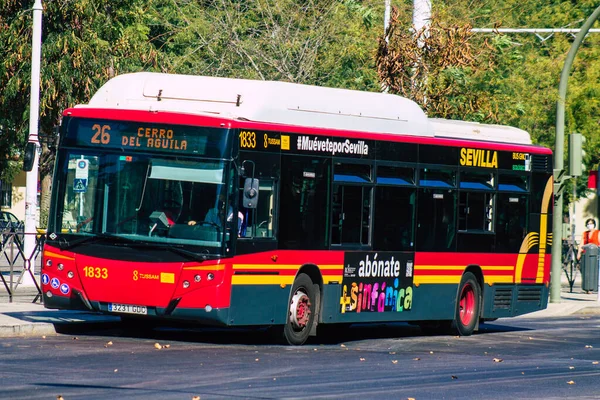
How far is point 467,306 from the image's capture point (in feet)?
65.9

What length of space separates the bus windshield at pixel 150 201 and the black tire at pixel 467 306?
539 centimetres

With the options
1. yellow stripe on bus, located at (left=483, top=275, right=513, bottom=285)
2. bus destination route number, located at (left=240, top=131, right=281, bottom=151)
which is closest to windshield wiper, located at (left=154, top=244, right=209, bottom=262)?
bus destination route number, located at (left=240, top=131, right=281, bottom=151)

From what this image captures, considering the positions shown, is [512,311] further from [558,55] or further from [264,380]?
[558,55]

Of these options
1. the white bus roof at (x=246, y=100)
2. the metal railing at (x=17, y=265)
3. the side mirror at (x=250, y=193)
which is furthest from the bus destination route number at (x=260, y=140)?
the metal railing at (x=17, y=265)

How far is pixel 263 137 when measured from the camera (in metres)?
16.1

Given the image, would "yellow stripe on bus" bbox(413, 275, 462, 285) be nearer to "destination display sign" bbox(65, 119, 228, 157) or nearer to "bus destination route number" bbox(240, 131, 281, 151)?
A: "bus destination route number" bbox(240, 131, 281, 151)

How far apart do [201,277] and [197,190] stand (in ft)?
3.22

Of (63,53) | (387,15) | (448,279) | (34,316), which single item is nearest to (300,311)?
(448,279)

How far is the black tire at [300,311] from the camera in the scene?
54.1 feet

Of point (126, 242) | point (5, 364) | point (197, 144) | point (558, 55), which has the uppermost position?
point (558, 55)

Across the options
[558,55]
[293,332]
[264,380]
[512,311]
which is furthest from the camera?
[558,55]

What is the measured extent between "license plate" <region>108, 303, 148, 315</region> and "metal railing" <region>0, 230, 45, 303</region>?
4.87m

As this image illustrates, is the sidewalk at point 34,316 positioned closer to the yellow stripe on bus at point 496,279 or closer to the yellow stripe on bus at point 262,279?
the yellow stripe on bus at point 262,279

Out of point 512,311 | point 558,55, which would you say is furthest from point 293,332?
point 558,55
